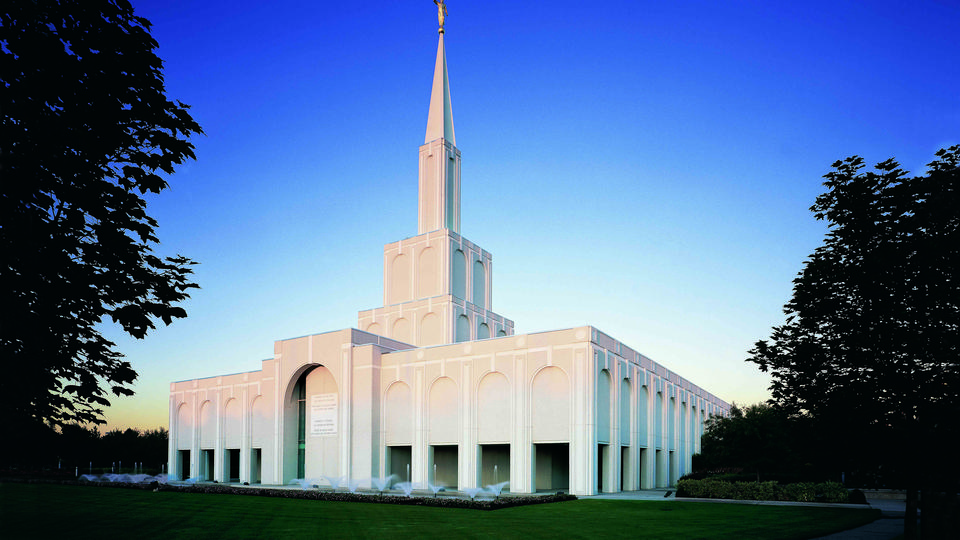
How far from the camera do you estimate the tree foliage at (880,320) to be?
45.3 feet

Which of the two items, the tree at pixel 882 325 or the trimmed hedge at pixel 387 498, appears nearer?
the tree at pixel 882 325

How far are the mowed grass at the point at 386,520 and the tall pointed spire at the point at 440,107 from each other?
39.2 m

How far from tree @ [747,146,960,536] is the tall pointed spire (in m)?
47.5

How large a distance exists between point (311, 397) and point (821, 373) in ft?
145

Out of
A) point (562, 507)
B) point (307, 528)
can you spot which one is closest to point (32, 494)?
point (307, 528)

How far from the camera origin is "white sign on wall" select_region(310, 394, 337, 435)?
5109 centimetres

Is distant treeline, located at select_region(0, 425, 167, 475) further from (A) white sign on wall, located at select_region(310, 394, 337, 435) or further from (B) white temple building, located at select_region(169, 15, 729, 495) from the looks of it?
(A) white sign on wall, located at select_region(310, 394, 337, 435)

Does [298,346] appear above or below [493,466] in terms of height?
above

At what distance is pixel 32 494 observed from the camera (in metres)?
27.9

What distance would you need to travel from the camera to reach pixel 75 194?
25.3 ft

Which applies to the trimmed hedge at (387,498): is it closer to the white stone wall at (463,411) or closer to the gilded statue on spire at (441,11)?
the white stone wall at (463,411)

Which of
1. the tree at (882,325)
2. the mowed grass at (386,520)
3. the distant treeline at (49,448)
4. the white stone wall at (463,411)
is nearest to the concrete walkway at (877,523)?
the mowed grass at (386,520)

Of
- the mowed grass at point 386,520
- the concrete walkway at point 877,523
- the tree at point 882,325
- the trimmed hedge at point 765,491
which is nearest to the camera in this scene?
the tree at point 882,325

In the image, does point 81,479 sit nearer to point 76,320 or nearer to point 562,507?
point 562,507
